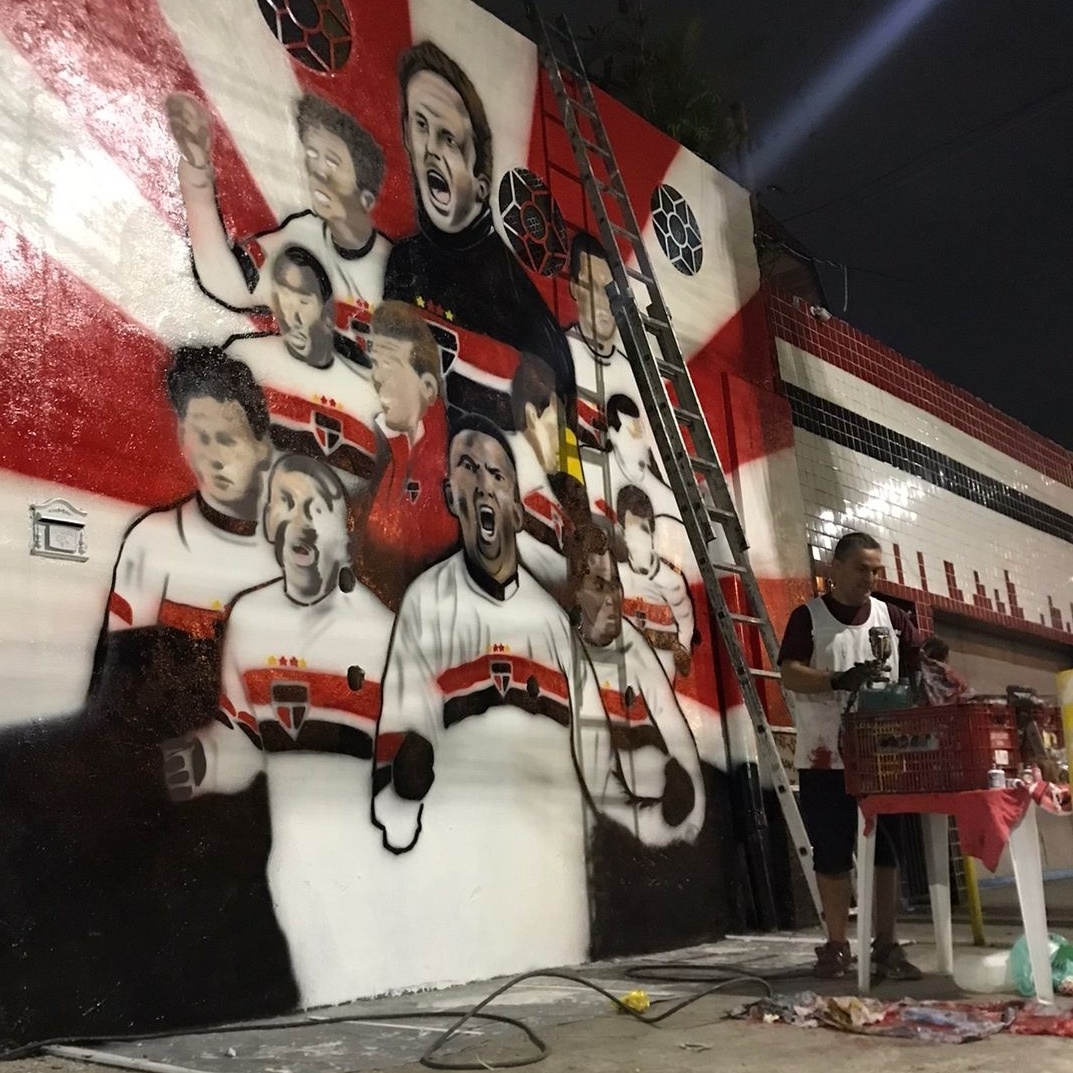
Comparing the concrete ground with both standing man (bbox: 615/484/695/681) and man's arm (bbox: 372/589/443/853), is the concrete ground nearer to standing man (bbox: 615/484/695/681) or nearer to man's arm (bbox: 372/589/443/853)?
man's arm (bbox: 372/589/443/853)

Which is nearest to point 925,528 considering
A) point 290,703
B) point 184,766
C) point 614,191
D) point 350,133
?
point 614,191

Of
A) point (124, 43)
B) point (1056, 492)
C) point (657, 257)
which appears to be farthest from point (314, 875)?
point (1056, 492)

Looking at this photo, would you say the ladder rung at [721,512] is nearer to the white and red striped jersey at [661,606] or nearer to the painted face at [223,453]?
the white and red striped jersey at [661,606]

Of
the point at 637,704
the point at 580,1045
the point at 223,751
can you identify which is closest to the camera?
the point at 580,1045

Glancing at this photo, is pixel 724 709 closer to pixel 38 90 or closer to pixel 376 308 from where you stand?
pixel 376 308

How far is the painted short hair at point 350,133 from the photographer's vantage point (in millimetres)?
4516

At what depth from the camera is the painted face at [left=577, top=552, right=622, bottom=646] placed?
5.23 m

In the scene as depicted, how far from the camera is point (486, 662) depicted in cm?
471

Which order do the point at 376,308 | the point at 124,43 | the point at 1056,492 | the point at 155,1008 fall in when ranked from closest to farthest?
the point at 155,1008
the point at 124,43
the point at 376,308
the point at 1056,492

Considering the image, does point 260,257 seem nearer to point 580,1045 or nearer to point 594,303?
point 594,303

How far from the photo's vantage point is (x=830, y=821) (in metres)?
4.09

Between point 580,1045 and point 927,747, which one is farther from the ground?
point 927,747

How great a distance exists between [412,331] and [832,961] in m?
2.91

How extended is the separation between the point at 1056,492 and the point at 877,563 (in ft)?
24.9
